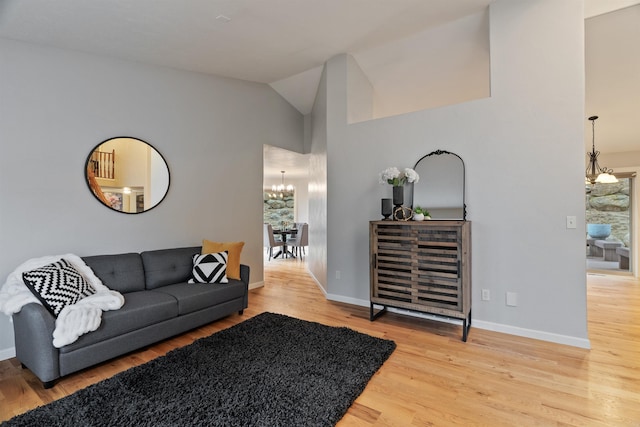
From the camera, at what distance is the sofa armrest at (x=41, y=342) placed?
1976mm

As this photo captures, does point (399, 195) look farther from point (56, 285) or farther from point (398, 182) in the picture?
point (56, 285)

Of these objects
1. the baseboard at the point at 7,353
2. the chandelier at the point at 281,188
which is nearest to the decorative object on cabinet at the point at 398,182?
the baseboard at the point at 7,353

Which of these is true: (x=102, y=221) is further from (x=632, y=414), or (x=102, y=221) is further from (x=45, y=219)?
(x=632, y=414)

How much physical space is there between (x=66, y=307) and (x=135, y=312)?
0.45 metres

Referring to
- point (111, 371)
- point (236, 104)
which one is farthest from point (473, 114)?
point (111, 371)

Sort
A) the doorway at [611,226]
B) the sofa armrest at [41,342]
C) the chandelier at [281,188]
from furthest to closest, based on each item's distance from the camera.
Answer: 1. the chandelier at [281,188]
2. the doorway at [611,226]
3. the sofa armrest at [41,342]

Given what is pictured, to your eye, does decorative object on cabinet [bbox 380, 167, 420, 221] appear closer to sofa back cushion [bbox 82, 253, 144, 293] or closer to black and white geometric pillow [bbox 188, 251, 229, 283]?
black and white geometric pillow [bbox 188, 251, 229, 283]

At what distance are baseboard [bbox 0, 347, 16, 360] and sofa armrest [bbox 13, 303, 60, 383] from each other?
0.71 m

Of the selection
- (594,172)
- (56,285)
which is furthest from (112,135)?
(594,172)

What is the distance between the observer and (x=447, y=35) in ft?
10.9

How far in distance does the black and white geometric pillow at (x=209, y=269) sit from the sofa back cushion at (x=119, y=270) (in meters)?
0.51

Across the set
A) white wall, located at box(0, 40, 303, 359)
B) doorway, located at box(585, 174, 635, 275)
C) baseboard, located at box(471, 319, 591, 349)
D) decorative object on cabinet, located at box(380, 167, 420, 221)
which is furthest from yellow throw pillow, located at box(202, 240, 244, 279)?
doorway, located at box(585, 174, 635, 275)

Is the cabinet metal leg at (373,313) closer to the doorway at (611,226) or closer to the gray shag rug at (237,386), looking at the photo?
the gray shag rug at (237,386)

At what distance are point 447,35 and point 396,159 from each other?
1.49 meters
